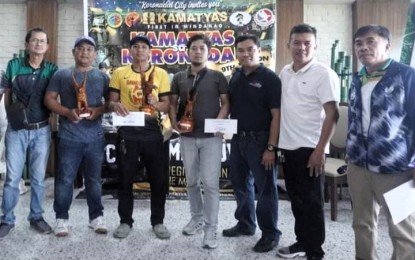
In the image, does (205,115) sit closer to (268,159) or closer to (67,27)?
(268,159)

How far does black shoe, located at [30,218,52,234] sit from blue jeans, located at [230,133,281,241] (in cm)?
142

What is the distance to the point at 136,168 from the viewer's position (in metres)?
2.65

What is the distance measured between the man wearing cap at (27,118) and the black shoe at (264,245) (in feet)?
5.04

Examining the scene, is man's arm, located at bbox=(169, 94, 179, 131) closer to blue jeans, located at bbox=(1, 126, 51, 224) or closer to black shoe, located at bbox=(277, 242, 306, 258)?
blue jeans, located at bbox=(1, 126, 51, 224)

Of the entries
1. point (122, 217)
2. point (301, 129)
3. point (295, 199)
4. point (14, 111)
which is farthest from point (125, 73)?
point (295, 199)

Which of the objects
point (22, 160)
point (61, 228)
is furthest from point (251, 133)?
point (22, 160)

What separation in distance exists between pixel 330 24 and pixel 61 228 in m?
4.10

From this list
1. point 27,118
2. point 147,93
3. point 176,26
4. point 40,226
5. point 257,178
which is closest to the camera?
point 257,178

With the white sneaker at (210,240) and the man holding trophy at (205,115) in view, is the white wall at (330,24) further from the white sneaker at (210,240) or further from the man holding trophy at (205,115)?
the white sneaker at (210,240)

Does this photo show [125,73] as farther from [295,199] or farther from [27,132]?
[295,199]

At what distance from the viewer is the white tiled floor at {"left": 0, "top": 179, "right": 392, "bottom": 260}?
235cm

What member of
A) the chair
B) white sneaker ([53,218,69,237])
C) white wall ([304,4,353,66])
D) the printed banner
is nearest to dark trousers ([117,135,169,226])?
white sneaker ([53,218,69,237])

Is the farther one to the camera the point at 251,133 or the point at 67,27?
the point at 67,27

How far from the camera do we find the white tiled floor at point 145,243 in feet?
7.72
